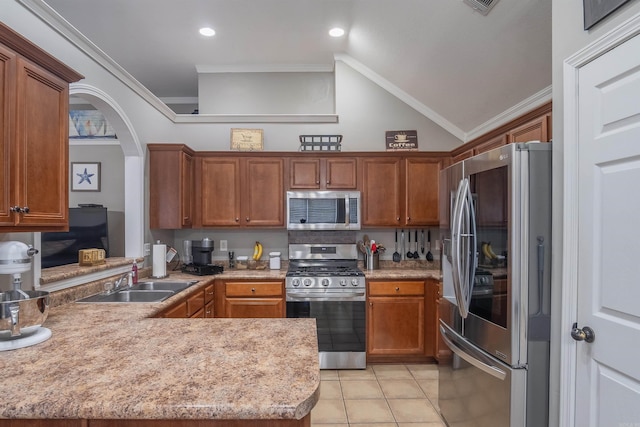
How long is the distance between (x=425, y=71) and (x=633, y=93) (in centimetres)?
226

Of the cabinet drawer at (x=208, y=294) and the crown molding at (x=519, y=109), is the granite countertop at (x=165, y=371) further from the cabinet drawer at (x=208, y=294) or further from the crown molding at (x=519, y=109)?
the crown molding at (x=519, y=109)

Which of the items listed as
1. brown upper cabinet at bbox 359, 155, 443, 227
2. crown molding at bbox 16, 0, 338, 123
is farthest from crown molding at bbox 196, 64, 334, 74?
brown upper cabinet at bbox 359, 155, 443, 227

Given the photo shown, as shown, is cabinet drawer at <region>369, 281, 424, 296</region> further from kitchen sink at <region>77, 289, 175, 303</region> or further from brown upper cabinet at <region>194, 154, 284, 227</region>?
kitchen sink at <region>77, 289, 175, 303</region>

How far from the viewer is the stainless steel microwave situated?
3.47 meters

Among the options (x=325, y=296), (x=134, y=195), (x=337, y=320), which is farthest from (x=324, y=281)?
(x=134, y=195)

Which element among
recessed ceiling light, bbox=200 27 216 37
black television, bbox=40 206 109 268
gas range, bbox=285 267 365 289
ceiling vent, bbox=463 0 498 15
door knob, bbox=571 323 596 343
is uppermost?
recessed ceiling light, bbox=200 27 216 37

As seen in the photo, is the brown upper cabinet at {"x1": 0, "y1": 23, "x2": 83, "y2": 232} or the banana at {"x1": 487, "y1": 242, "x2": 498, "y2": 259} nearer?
the brown upper cabinet at {"x1": 0, "y1": 23, "x2": 83, "y2": 232}

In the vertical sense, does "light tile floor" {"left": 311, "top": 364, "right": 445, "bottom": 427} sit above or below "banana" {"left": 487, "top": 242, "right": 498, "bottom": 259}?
below

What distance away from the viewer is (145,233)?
3.22 m

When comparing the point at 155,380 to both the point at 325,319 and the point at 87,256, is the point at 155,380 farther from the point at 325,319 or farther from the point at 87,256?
the point at 325,319

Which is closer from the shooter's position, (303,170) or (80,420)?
(80,420)

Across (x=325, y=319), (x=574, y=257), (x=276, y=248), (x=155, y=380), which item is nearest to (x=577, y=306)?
Result: (x=574, y=257)

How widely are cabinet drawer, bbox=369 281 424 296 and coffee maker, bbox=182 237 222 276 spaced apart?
5.20 feet

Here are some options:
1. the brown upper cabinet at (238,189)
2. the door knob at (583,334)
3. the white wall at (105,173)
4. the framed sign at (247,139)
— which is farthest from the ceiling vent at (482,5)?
the white wall at (105,173)
